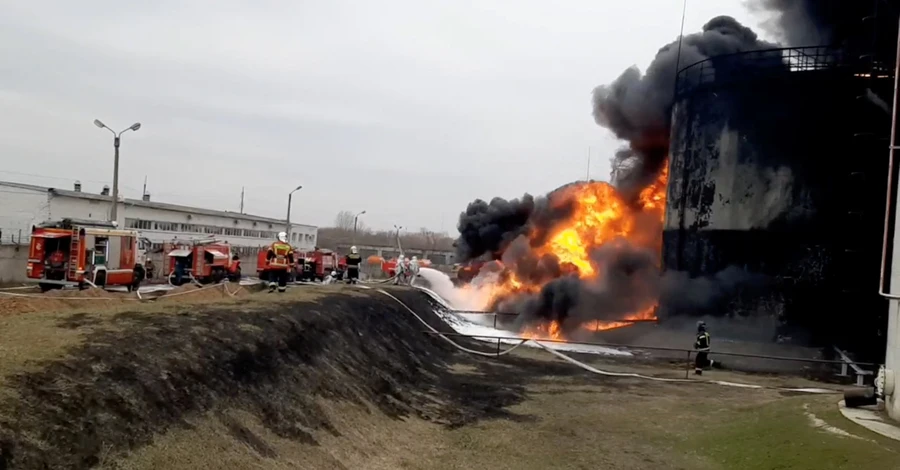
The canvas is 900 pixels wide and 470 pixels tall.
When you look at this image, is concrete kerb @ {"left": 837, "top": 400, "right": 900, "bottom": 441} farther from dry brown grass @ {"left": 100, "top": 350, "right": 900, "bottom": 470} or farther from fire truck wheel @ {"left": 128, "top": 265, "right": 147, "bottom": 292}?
fire truck wheel @ {"left": 128, "top": 265, "right": 147, "bottom": 292}

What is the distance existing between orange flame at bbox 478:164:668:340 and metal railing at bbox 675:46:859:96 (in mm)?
6032

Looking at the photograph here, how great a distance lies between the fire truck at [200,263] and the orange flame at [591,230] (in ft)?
48.4

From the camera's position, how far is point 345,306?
20922mm

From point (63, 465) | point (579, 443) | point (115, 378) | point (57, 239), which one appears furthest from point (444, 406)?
point (57, 239)

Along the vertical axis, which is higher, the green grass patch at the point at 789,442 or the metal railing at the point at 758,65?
the metal railing at the point at 758,65

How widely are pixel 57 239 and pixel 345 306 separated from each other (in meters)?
11.2

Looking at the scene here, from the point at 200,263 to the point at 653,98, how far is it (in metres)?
23.8

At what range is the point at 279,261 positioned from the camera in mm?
20906

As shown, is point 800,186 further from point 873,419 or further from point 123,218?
point 123,218

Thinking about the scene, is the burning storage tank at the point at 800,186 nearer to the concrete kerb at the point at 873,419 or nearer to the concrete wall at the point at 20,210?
the concrete kerb at the point at 873,419

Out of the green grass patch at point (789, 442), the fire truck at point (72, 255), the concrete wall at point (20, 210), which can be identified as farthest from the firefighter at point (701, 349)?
the concrete wall at point (20, 210)

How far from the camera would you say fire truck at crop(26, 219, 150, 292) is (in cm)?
2380

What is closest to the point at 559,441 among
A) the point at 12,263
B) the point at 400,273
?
the point at 400,273

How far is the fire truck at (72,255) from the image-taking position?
2380 cm
